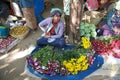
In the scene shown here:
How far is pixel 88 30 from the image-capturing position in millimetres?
6043

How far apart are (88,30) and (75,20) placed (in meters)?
0.55

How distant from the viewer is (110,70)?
547 cm

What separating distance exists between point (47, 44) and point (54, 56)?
23.6 inches

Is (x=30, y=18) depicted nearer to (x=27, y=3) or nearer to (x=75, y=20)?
(x=27, y=3)

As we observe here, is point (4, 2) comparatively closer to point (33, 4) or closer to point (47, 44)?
point (33, 4)

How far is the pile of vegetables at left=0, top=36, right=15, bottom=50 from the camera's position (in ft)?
21.2

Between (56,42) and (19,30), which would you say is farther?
(19,30)

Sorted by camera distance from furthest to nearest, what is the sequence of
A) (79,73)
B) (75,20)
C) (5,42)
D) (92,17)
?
(92,17) → (5,42) → (75,20) → (79,73)

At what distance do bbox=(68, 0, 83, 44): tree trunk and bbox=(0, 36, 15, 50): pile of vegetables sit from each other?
1.55m

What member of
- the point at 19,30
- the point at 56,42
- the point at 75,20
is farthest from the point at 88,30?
the point at 19,30

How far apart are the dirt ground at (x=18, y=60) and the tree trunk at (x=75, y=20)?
100 centimetres

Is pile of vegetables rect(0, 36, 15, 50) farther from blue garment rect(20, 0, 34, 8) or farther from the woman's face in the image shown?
the woman's face

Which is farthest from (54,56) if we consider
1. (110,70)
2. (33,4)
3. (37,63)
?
(33,4)

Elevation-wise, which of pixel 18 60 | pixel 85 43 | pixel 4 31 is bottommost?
pixel 18 60
